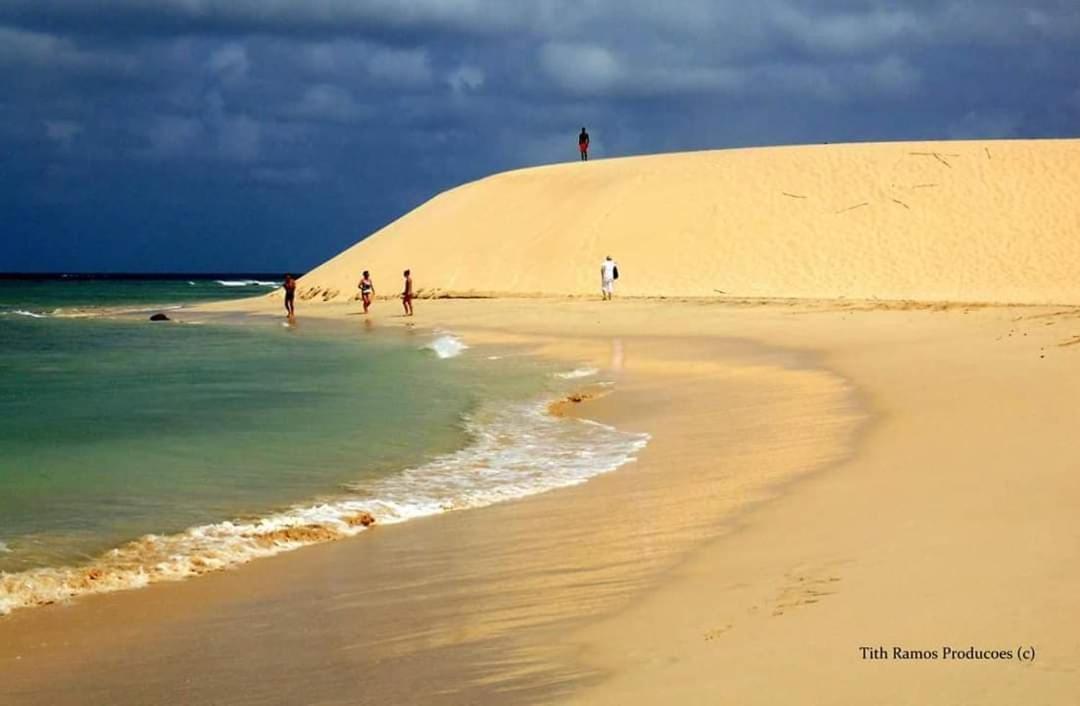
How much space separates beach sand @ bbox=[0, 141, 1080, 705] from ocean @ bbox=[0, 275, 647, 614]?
50cm

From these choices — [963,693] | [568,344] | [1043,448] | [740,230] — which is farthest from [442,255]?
[963,693]

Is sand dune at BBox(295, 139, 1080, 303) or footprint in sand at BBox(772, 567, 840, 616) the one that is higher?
sand dune at BBox(295, 139, 1080, 303)

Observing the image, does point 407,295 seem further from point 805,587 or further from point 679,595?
point 805,587

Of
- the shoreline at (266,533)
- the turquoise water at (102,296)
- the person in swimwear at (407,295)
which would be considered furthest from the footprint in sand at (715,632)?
the turquoise water at (102,296)

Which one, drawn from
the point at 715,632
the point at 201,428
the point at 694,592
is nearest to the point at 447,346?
the point at 201,428

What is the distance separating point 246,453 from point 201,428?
5.88 feet

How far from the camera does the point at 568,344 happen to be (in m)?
21.5

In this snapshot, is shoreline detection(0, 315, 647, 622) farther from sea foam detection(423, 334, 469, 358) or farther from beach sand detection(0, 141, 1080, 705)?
sea foam detection(423, 334, 469, 358)

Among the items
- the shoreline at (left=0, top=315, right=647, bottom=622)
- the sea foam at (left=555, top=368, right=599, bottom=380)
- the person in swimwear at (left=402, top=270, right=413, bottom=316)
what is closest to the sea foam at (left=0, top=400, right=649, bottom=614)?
the shoreline at (left=0, top=315, right=647, bottom=622)

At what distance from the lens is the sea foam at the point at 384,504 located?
6023 mm

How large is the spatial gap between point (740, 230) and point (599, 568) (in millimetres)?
33895

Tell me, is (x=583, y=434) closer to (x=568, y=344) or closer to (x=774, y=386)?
(x=774, y=386)

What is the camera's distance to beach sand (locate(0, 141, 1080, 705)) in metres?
3.81

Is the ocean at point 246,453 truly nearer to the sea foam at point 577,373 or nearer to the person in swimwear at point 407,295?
the sea foam at point 577,373
